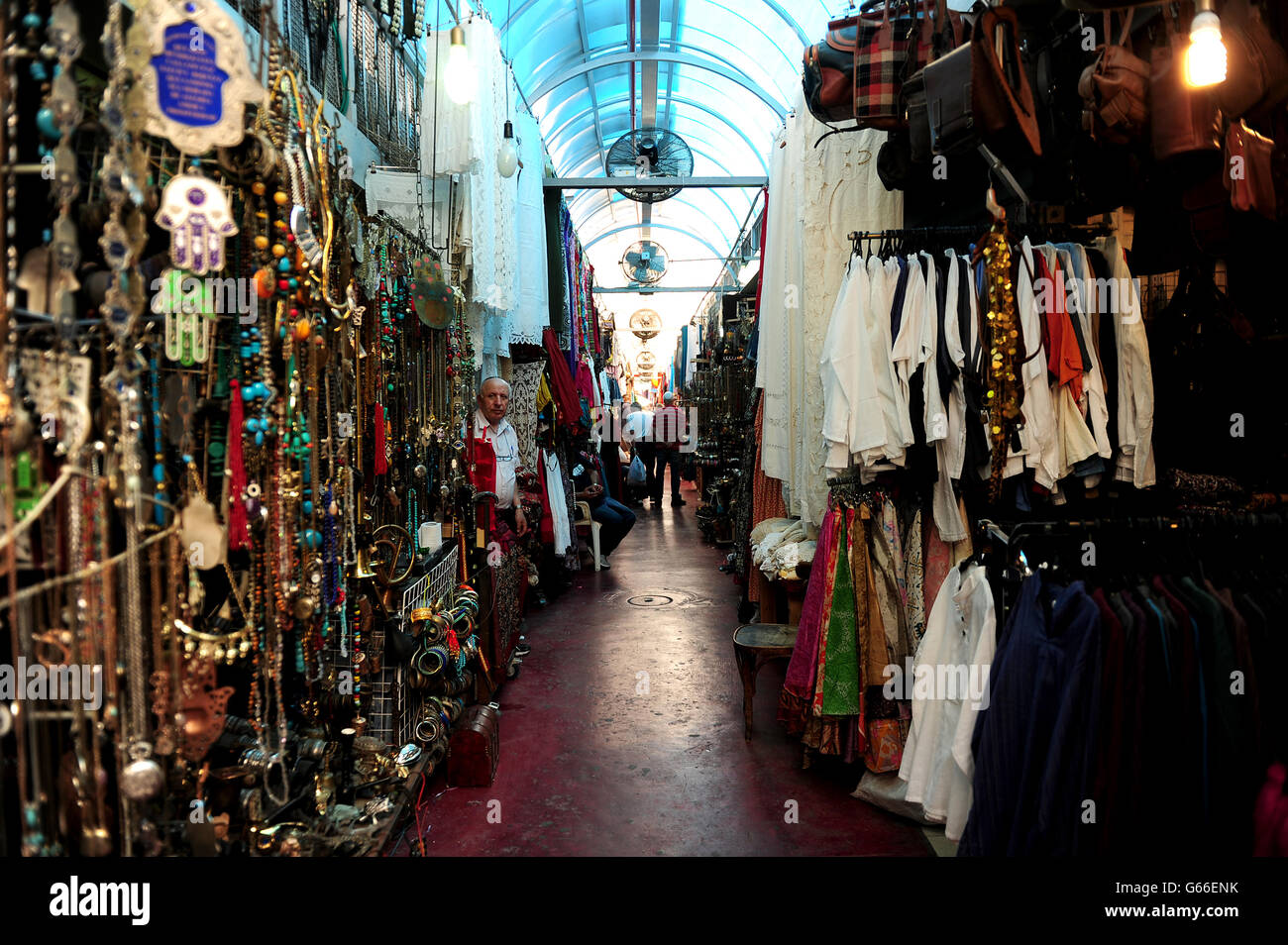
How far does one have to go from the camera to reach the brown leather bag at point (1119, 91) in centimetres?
225

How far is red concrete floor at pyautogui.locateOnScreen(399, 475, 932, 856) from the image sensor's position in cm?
282

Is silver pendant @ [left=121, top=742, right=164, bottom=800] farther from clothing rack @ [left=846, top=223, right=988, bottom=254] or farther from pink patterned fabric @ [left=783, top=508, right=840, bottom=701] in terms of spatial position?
clothing rack @ [left=846, top=223, right=988, bottom=254]

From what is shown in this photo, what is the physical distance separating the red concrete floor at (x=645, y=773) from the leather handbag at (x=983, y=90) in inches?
88.2

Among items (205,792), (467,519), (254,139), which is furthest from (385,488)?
(254,139)

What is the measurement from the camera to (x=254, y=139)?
5.38ft

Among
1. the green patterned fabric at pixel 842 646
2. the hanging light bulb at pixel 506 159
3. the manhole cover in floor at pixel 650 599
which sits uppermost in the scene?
the hanging light bulb at pixel 506 159

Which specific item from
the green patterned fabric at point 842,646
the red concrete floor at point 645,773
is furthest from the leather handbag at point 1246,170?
the red concrete floor at point 645,773

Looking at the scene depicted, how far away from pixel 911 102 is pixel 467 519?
2568mm

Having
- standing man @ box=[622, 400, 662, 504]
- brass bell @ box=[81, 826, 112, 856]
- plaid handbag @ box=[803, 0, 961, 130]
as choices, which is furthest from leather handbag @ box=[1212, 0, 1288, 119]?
standing man @ box=[622, 400, 662, 504]

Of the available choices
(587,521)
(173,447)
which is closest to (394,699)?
(173,447)

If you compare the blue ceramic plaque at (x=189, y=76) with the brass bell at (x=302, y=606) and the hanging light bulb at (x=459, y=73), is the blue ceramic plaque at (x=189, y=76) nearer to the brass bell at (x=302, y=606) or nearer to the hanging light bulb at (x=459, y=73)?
the brass bell at (x=302, y=606)

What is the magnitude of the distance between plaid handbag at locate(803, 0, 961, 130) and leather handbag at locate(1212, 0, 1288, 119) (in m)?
0.84

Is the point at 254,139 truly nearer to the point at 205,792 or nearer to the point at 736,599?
the point at 205,792

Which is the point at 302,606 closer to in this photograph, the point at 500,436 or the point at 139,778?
the point at 139,778
